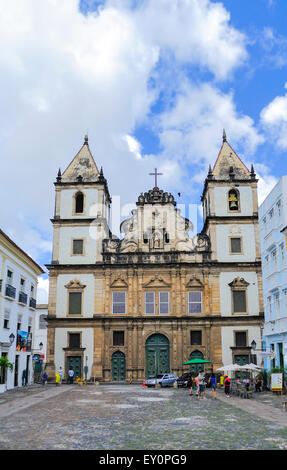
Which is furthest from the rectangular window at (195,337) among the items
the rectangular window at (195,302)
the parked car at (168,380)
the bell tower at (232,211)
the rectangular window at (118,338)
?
the bell tower at (232,211)

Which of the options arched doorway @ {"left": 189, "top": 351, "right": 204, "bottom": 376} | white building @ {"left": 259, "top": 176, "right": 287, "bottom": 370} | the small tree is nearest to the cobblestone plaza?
the small tree

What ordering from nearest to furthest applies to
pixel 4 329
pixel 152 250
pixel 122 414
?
pixel 122 414
pixel 4 329
pixel 152 250

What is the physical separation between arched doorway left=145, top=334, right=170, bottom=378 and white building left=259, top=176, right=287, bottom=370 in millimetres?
11097

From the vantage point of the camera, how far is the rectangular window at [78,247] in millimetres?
44188

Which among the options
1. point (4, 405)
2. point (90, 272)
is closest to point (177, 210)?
point (90, 272)

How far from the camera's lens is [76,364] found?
41.3 meters

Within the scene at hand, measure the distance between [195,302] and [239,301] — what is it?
4.04 m

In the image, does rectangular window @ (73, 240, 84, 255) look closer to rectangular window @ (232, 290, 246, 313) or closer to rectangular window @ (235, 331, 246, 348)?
rectangular window @ (232, 290, 246, 313)

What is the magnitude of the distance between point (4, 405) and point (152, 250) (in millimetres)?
24684

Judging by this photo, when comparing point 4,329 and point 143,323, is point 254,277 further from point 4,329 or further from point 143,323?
point 4,329

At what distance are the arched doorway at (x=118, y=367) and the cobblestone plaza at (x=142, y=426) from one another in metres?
19.7

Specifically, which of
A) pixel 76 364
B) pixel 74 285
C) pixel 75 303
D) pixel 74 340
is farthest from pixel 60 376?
pixel 74 285

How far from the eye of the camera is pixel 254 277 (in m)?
42.5

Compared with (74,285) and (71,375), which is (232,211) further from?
(71,375)
